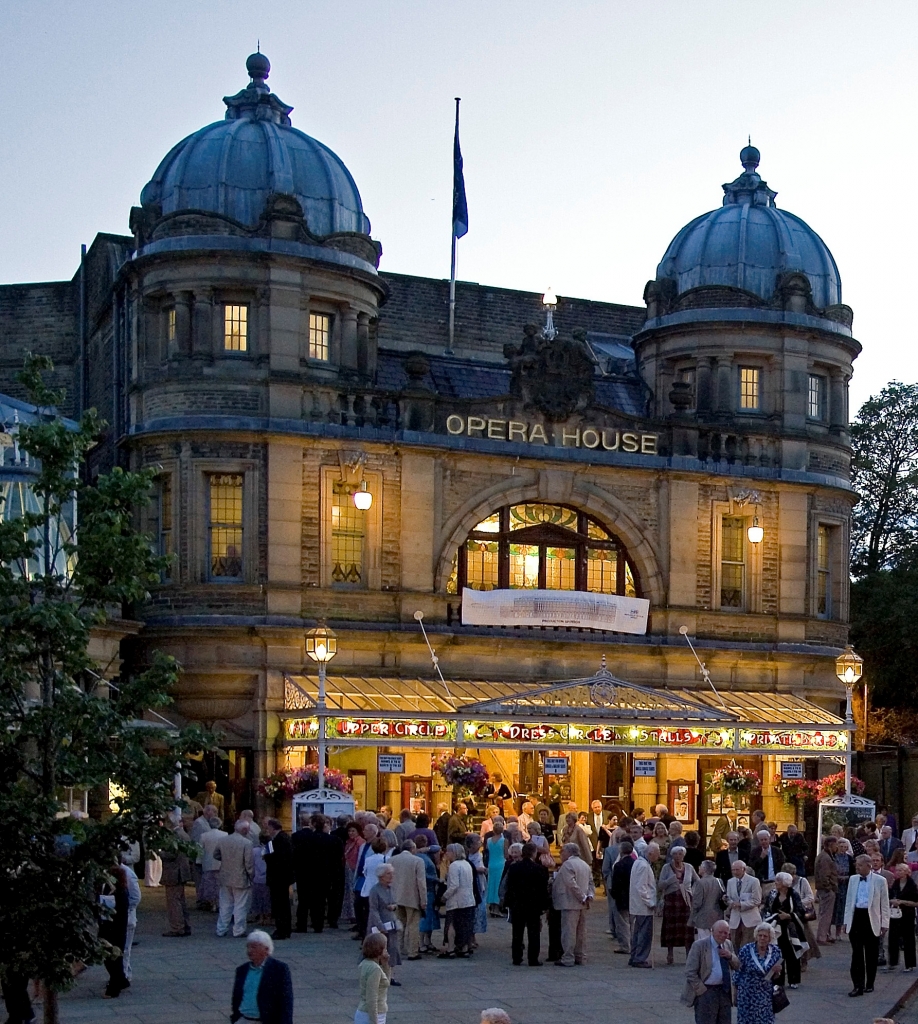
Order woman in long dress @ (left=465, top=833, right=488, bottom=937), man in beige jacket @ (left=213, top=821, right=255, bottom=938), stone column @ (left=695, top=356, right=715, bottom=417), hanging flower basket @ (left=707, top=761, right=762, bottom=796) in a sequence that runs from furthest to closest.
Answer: stone column @ (left=695, top=356, right=715, bottom=417)
hanging flower basket @ (left=707, top=761, right=762, bottom=796)
man in beige jacket @ (left=213, top=821, right=255, bottom=938)
woman in long dress @ (left=465, top=833, right=488, bottom=937)

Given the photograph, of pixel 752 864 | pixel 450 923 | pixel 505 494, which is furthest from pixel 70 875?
pixel 505 494

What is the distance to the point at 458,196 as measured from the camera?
144 feet

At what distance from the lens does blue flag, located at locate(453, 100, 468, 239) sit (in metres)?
43.5

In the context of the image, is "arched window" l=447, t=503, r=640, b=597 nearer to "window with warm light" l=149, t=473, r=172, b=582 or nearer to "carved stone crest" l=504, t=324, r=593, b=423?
"carved stone crest" l=504, t=324, r=593, b=423

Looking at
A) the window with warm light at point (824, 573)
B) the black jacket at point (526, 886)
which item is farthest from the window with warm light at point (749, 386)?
the black jacket at point (526, 886)

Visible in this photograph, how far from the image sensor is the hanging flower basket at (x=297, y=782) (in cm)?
3350

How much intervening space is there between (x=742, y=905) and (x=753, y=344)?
23.4m

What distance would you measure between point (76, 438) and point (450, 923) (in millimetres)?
10559

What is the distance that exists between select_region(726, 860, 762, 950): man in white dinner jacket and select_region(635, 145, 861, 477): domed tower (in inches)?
775

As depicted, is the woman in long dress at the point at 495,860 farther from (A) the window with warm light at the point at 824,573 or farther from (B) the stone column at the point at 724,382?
(B) the stone column at the point at 724,382

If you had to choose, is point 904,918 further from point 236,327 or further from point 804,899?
point 236,327

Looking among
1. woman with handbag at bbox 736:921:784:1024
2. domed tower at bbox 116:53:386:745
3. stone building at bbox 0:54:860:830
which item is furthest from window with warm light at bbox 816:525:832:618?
woman with handbag at bbox 736:921:784:1024

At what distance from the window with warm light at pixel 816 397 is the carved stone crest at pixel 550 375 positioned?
19.9 feet

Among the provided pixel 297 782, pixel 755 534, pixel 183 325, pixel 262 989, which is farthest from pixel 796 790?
pixel 262 989
